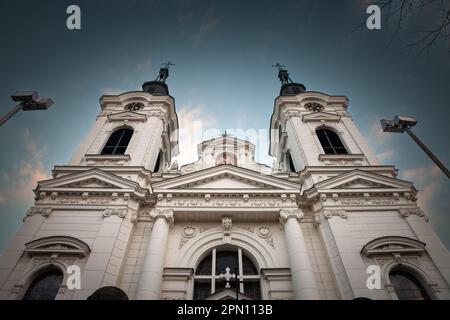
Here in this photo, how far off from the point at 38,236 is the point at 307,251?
41.2 ft

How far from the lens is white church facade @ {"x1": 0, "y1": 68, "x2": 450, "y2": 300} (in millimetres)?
10953

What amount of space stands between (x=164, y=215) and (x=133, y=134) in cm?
881

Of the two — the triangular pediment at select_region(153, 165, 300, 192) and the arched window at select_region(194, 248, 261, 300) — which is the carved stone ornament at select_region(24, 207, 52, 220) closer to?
the triangular pediment at select_region(153, 165, 300, 192)

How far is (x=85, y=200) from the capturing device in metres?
14.0

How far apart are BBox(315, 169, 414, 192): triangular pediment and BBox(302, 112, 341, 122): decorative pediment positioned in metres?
7.61

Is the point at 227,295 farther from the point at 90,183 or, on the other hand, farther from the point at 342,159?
the point at 342,159

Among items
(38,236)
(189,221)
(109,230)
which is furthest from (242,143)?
(38,236)

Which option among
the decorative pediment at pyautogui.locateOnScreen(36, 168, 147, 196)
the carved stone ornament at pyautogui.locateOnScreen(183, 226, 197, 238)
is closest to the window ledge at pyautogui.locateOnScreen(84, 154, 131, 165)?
the decorative pediment at pyautogui.locateOnScreen(36, 168, 147, 196)

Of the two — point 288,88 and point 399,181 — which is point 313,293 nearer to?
point 399,181

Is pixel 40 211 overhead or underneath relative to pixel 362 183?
underneath

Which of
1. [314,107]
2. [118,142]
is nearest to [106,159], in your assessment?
[118,142]

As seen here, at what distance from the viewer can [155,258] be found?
38.0 ft

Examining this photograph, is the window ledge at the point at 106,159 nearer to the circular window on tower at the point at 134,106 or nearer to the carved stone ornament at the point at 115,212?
the carved stone ornament at the point at 115,212
